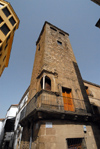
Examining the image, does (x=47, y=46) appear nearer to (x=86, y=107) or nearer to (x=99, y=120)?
(x=86, y=107)

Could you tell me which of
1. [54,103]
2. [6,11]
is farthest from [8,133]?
[6,11]

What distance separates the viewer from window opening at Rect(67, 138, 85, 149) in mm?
4988

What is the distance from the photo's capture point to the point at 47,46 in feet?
32.9

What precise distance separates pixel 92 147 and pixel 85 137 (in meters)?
0.63

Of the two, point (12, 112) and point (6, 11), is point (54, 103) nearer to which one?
point (6, 11)

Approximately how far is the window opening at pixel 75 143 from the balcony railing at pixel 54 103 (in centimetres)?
161

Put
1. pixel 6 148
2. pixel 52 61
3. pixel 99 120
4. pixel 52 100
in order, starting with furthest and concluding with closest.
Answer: pixel 6 148, pixel 52 61, pixel 99 120, pixel 52 100

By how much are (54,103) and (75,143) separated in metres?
2.63

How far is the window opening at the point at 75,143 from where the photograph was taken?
499 cm

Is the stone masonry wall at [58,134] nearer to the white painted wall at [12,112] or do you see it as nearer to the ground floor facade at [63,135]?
the ground floor facade at [63,135]

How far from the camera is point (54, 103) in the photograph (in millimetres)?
5766

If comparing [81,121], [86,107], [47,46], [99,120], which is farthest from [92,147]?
[47,46]

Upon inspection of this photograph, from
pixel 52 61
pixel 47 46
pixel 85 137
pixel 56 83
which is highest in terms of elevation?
pixel 47 46

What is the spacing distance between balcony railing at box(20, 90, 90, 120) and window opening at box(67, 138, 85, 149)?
1607 millimetres
